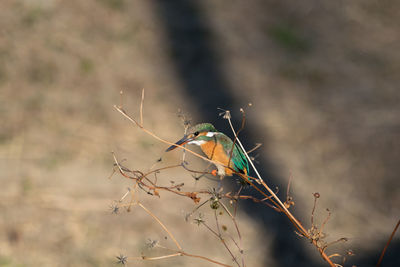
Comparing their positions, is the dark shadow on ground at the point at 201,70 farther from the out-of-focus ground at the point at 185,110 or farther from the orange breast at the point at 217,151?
the orange breast at the point at 217,151

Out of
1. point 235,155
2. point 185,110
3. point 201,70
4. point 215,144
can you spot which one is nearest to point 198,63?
point 201,70

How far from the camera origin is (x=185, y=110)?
4.22m

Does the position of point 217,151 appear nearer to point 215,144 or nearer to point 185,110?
point 215,144

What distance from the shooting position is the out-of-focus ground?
3570 mm

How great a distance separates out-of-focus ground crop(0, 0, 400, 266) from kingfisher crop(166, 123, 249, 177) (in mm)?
1680

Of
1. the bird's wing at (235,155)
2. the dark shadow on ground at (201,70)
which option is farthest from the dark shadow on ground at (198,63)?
the bird's wing at (235,155)

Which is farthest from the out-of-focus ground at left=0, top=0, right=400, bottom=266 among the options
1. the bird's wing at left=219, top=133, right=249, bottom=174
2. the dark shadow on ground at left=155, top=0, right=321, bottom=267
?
the bird's wing at left=219, top=133, right=249, bottom=174

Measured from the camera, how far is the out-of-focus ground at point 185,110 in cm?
357

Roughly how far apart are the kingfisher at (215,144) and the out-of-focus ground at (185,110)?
168cm

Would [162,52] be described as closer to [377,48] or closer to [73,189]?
[73,189]

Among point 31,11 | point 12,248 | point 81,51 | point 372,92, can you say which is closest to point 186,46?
point 81,51

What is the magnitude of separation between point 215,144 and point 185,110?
252 cm

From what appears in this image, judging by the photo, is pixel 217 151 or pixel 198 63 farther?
pixel 198 63

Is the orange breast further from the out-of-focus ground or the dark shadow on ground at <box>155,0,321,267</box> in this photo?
the dark shadow on ground at <box>155,0,321,267</box>
